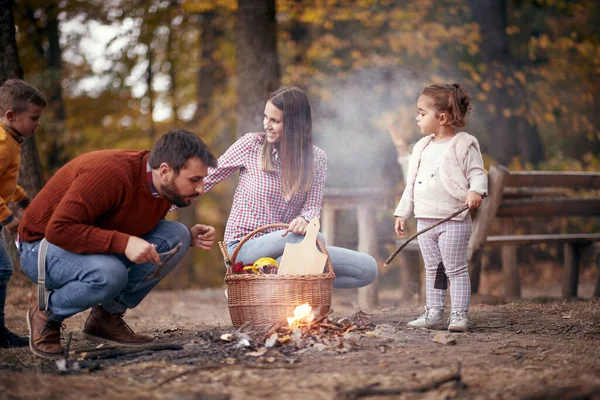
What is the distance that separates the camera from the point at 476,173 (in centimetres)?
425

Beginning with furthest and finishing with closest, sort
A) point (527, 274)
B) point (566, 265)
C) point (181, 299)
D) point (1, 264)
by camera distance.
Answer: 1. point (527, 274)
2. point (181, 299)
3. point (566, 265)
4. point (1, 264)

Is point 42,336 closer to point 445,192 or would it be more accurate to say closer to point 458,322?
point 458,322

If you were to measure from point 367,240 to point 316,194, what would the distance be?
2334 millimetres

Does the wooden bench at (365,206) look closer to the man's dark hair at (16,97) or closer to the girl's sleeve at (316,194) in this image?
the girl's sleeve at (316,194)

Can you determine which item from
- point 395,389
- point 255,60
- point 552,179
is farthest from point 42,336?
point 255,60

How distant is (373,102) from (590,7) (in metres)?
5.01

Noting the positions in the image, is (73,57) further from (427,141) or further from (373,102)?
(427,141)

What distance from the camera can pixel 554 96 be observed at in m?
13.1

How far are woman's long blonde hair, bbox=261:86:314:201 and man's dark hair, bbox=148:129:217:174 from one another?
106 centimetres

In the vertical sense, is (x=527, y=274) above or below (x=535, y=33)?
below

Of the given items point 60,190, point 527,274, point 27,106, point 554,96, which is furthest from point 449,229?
point 554,96

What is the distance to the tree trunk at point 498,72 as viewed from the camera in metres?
12.3

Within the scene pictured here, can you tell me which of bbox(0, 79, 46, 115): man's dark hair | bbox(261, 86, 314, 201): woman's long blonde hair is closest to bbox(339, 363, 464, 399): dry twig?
bbox(261, 86, 314, 201): woman's long blonde hair

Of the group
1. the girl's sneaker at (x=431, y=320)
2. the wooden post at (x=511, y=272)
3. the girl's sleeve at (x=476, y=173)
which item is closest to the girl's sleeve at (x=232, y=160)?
the girl's sleeve at (x=476, y=173)
